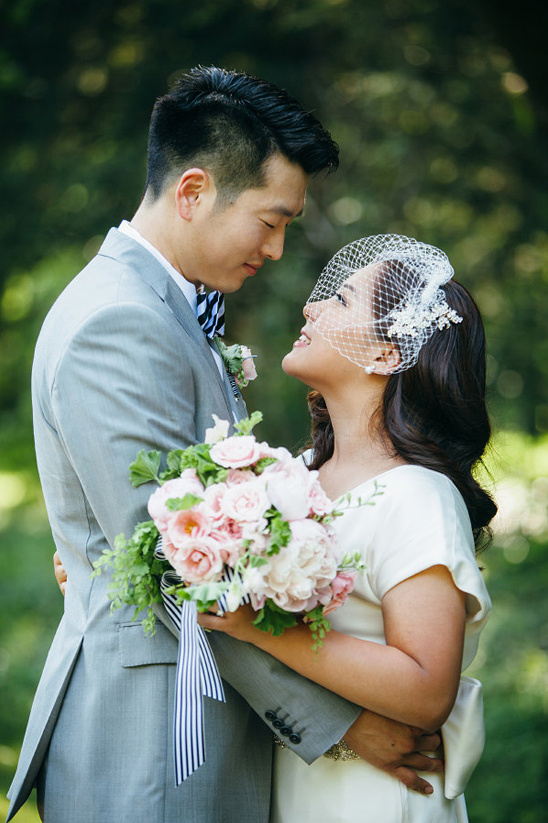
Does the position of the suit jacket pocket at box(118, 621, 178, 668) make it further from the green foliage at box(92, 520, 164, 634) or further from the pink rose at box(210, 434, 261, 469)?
the pink rose at box(210, 434, 261, 469)

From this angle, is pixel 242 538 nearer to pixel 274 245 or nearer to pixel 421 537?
pixel 421 537

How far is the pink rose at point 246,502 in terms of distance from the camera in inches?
73.7

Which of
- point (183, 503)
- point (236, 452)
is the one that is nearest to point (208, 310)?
point (236, 452)

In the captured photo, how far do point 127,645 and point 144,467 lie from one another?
54 cm

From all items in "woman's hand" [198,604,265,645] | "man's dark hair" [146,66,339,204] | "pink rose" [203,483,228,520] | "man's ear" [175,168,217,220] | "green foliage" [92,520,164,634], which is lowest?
"woman's hand" [198,604,265,645]

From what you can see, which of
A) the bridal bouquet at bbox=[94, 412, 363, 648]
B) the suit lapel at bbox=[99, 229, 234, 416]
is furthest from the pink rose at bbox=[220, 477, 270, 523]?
the suit lapel at bbox=[99, 229, 234, 416]

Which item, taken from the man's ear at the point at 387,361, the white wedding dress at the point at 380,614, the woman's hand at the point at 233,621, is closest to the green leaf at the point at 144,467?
the woman's hand at the point at 233,621

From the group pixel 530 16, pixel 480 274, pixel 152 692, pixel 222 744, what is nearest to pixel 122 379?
pixel 152 692

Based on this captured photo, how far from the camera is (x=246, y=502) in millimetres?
1892

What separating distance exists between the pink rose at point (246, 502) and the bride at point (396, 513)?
271 mm

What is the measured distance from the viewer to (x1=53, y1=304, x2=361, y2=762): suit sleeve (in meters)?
2.24

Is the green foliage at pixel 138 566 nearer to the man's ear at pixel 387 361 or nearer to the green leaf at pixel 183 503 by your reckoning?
the green leaf at pixel 183 503

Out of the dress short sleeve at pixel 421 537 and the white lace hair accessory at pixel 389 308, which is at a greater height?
the white lace hair accessory at pixel 389 308

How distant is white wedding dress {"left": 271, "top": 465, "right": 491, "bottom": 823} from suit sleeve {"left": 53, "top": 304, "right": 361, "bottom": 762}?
9.4 inches
